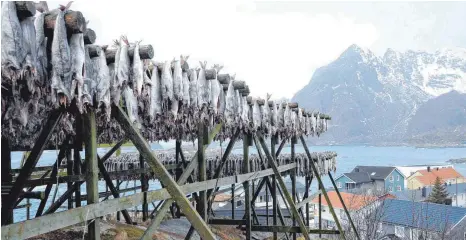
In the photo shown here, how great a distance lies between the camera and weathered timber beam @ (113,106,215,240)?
13.9 feet

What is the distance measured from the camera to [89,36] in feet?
12.4

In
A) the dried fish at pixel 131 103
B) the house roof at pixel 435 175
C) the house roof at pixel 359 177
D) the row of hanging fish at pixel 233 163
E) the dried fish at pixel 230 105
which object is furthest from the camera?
the house roof at pixel 435 175

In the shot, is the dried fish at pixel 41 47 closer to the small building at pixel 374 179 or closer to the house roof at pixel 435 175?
the small building at pixel 374 179

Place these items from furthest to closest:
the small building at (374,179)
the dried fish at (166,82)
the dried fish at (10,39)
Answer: the small building at (374,179), the dried fish at (166,82), the dried fish at (10,39)

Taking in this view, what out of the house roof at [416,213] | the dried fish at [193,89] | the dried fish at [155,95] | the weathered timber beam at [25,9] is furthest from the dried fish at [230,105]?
the house roof at [416,213]

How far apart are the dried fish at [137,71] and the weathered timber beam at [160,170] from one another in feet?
0.92

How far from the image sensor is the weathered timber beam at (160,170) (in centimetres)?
423

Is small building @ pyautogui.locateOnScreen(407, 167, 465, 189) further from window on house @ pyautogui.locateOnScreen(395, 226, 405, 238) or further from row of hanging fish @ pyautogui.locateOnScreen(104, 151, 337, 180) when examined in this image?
row of hanging fish @ pyautogui.locateOnScreen(104, 151, 337, 180)

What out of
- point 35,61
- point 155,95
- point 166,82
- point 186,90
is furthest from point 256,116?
point 35,61

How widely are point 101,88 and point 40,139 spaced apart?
950mm

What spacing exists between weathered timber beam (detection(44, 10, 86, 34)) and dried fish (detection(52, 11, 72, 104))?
1.6 inches

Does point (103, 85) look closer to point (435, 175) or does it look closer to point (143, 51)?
point (143, 51)

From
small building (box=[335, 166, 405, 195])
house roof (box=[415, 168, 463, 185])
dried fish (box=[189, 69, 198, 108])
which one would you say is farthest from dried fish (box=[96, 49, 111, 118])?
house roof (box=[415, 168, 463, 185])

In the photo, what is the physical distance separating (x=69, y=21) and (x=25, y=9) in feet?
1.21
